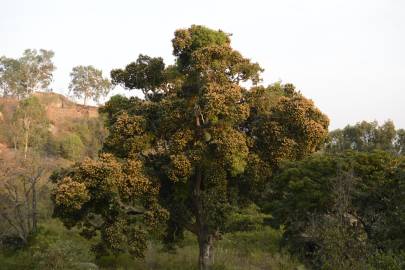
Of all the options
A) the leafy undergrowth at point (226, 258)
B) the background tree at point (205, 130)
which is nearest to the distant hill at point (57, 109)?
the leafy undergrowth at point (226, 258)

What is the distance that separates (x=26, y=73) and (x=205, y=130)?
48503 millimetres

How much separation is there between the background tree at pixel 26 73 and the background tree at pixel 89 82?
4.52 m

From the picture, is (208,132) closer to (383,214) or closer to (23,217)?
(383,214)

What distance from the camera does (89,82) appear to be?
66375mm

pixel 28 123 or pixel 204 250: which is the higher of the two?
Answer: pixel 28 123

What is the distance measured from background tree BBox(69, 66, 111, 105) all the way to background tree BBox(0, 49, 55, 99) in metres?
4.52

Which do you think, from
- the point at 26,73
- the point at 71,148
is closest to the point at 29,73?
the point at 26,73

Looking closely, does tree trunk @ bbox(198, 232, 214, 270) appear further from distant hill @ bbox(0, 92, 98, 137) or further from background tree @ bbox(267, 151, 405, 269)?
distant hill @ bbox(0, 92, 98, 137)

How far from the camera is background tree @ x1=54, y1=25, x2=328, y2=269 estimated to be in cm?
1579

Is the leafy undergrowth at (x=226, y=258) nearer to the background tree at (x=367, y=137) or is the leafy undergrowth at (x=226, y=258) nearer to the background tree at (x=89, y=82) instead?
the background tree at (x=367, y=137)

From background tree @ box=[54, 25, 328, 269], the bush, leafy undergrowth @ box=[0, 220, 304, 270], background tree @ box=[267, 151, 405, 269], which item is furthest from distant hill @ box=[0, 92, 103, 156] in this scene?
background tree @ box=[267, 151, 405, 269]

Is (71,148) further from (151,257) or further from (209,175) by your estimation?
(209,175)

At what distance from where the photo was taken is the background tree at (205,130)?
51.8 feet

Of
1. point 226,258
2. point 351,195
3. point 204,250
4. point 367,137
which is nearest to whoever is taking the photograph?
point 351,195
